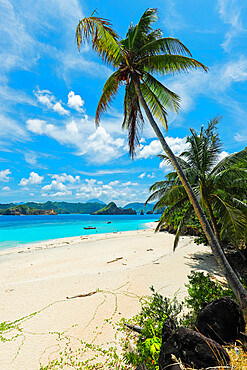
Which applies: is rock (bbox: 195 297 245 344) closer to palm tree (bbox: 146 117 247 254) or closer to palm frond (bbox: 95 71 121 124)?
palm tree (bbox: 146 117 247 254)

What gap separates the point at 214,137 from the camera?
24.4 ft

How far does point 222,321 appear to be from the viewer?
3072mm

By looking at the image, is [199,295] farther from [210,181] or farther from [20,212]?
[20,212]

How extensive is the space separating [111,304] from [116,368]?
2582mm

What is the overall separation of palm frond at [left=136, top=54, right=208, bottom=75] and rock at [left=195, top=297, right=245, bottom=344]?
6077mm

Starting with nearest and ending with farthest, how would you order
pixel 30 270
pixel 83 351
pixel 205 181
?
pixel 83 351
pixel 205 181
pixel 30 270

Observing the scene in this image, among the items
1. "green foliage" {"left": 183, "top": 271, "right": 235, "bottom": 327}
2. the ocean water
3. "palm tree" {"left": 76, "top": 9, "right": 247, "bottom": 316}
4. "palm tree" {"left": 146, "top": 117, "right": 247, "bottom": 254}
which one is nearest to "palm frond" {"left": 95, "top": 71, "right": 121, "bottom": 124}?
"palm tree" {"left": 76, "top": 9, "right": 247, "bottom": 316}

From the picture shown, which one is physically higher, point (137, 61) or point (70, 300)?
point (137, 61)

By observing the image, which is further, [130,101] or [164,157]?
[164,157]

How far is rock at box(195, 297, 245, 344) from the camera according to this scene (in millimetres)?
2994

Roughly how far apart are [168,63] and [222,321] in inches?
263

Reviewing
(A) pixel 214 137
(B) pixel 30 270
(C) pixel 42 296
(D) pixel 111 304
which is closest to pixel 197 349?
(D) pixel 111 304

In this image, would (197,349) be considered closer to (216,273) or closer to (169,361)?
(169,361)

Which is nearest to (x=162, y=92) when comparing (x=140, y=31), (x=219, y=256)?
(x=140, y=31)
